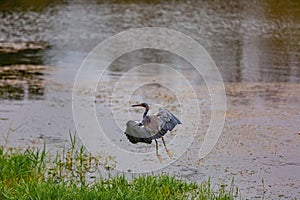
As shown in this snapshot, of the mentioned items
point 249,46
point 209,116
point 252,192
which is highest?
point 249,46

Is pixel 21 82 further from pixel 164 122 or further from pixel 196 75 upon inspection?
pixel 164 122

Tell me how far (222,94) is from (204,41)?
3.93m

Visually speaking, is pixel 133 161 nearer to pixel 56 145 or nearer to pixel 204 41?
pixel 56 145

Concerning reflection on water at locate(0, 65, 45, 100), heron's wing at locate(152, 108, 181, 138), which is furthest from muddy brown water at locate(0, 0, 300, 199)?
heron's wing at locate(152, 108, 181, 138)

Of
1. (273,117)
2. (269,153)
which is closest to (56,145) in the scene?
(269,153)

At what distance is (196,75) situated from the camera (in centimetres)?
1023

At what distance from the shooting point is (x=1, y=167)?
5516mm

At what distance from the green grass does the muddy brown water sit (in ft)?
1.46

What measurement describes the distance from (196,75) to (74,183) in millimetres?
5204

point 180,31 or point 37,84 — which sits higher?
point 180,31

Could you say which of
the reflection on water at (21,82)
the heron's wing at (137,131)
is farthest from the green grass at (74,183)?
the reflection on water at (21,82)

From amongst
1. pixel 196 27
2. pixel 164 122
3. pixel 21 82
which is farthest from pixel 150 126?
pixel 196 27

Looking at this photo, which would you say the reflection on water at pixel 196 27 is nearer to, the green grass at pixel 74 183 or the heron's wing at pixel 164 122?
the green grass at pixel 74 183

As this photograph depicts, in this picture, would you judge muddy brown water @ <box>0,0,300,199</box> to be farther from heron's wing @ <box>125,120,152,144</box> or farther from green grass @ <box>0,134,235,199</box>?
heron's wing @ <box>125,120,152,144</box>
